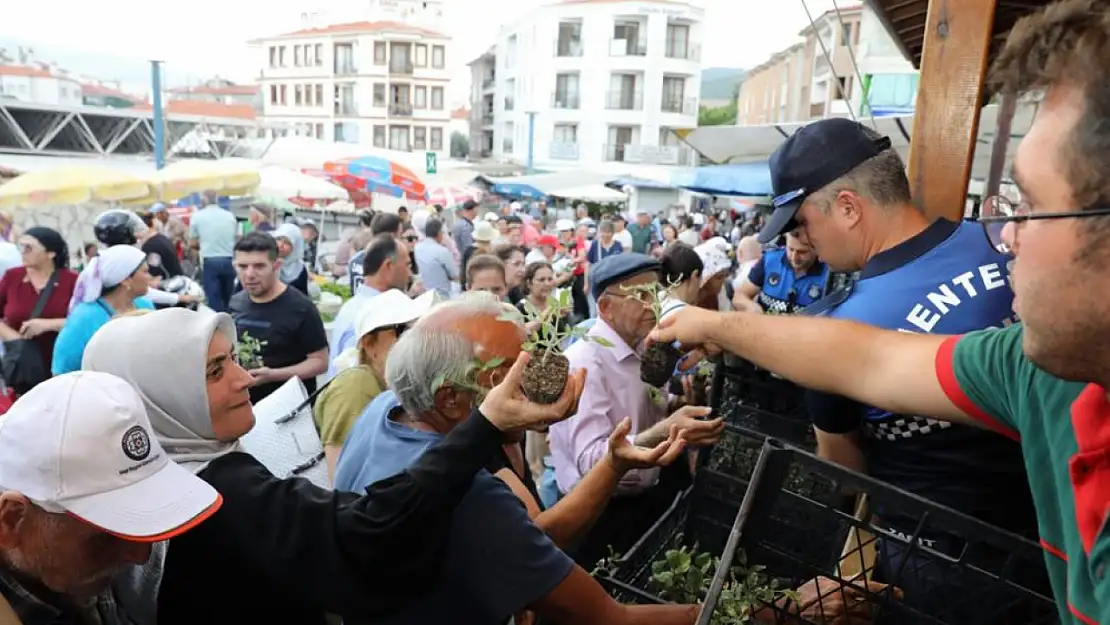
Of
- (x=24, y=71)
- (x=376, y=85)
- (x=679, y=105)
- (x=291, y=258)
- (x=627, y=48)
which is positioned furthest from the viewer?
(x=24, y=71)

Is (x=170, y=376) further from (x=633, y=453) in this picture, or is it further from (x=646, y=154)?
(x=646, y=154)

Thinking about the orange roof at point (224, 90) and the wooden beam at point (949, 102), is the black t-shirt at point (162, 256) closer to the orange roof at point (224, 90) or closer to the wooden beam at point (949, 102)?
the wooden beam at point (949, 102)

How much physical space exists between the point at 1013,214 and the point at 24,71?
300ft

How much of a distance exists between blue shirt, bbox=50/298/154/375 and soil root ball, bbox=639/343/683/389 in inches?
126

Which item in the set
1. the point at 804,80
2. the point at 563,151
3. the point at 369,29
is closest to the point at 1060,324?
the point at 804,80

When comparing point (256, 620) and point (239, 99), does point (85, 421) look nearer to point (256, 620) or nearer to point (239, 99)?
point (256, 620)

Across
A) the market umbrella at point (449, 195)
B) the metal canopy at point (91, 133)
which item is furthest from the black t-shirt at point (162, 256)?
the metal canopy at point (91, 133)

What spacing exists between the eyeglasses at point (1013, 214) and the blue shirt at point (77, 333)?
4262 millimetres

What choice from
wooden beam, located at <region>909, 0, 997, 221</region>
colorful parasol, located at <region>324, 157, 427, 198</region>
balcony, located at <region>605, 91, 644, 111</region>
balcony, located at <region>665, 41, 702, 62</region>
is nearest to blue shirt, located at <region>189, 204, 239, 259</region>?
colorful parasol, located at <region>324, 157, 427, 198</region>

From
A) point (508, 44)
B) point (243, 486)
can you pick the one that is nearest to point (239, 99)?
point (508, 44)

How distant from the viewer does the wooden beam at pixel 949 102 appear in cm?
217

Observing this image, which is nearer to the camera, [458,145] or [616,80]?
[616,80]

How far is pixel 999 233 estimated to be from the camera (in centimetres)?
150

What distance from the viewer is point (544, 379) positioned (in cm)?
180
